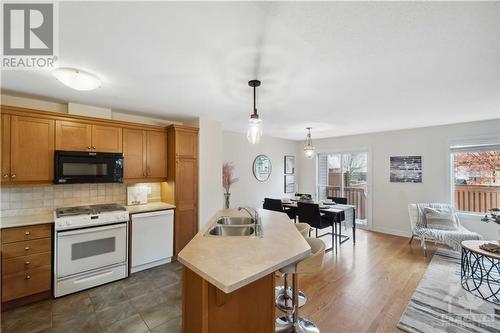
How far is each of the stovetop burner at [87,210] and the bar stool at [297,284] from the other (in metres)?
2.46

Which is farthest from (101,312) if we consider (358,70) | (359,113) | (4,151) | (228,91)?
(359,113)

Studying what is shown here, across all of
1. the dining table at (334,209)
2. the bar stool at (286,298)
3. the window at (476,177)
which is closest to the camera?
the bar stool at (286,298)

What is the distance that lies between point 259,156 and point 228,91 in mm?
3286

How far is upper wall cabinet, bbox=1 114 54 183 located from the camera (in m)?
2.46

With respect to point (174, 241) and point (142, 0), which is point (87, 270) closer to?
point (174, 241)

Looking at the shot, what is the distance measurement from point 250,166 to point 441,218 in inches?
156

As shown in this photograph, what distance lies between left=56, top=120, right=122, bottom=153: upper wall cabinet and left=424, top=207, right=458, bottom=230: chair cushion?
551cm

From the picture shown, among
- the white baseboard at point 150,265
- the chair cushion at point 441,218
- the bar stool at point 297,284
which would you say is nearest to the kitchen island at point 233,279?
the bar stool at point 297,284

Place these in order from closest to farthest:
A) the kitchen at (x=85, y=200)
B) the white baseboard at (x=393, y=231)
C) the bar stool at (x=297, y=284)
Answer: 1. the bar stool at (x=297, y=284)
2. the kitchen at (x=85, y=200)
3. the white baseboard at (x=393, y=231)

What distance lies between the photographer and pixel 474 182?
4148mm

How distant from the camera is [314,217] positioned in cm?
402

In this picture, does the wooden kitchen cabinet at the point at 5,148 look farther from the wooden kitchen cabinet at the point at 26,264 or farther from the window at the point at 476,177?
the window at the point at 476,177

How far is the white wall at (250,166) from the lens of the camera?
519 centimetres

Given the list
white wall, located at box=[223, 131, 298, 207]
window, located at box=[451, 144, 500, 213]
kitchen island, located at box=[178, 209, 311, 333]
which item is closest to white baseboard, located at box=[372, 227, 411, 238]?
window, located at box=[451, 144, 500, 213]
